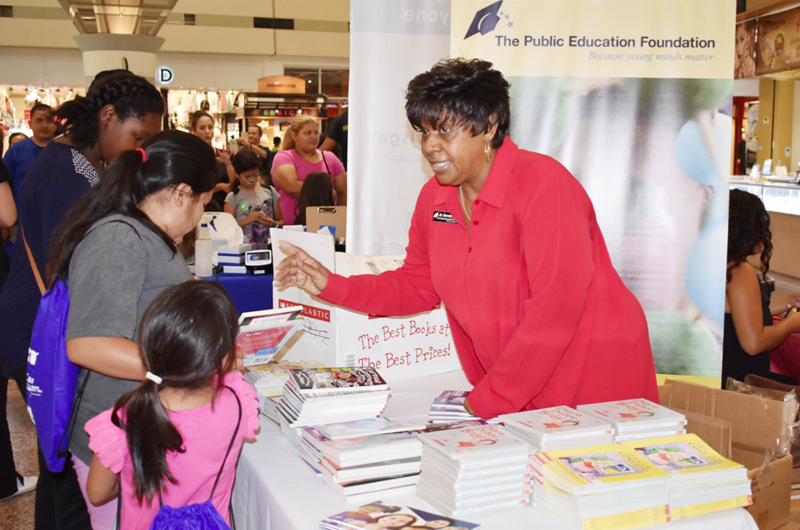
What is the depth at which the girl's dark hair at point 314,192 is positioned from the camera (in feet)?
16.1

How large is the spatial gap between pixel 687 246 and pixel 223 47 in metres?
13.7

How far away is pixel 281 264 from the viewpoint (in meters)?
2.01

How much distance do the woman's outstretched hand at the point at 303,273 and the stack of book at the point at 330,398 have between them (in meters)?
0.36

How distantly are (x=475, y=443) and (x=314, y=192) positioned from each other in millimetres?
3761

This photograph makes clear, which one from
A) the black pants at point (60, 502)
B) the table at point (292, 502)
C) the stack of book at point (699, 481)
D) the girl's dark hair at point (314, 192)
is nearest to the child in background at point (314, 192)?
the girl's dark hair at point (314, 192)

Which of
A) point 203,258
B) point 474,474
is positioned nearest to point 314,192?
point 203,258

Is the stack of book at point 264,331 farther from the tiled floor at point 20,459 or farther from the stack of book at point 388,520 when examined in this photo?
the tiled floor at point 20,459

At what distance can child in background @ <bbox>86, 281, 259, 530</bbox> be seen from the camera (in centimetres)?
130

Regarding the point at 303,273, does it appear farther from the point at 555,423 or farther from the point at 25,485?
the point at 25,485

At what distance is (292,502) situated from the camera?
4.56 ft

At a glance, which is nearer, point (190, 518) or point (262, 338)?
point (190, 518)

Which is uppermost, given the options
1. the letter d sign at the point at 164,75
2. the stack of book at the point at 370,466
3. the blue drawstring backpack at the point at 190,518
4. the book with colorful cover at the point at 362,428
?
the letter d sign at the point at 164,75

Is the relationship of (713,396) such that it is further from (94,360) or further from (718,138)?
(94,360)

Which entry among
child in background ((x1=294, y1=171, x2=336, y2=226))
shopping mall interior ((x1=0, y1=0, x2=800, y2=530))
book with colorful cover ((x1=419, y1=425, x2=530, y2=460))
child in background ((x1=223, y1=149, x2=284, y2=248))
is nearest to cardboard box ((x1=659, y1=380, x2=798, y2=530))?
book with colorful cover ((x1=419, y1=425, x2=530, y2=460))
